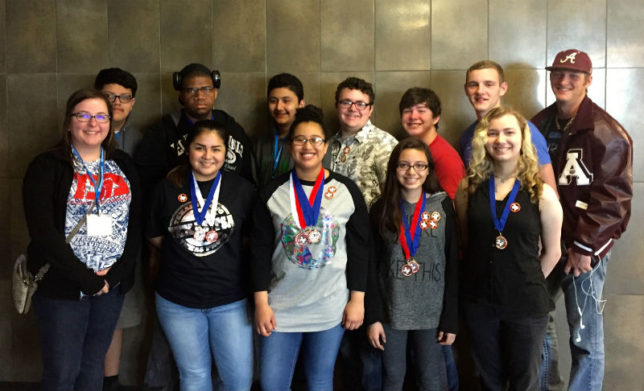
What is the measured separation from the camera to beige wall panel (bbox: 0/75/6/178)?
3686 mm

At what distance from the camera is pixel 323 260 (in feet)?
7.99

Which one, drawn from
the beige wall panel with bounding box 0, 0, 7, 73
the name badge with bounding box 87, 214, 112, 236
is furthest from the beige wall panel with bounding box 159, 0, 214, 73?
the name badge with bounding box 87, 214, 112, 236

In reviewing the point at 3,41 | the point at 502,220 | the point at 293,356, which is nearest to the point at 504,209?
the point at 502,220

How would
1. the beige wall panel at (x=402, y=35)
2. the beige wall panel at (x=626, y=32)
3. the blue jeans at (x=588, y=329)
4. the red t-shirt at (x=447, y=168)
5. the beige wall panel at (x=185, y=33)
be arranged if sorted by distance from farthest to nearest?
the beige wall panel at (x=185, y=33) → the beige wall panel at (x=402, y=35) → the beige wall panel at (x=626, y=32) → the blue jeans at (x=588, y=329) → the red t-shirt at (x=447, y=168)

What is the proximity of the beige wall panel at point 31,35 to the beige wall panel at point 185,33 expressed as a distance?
78 cm

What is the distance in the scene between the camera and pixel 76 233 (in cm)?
243

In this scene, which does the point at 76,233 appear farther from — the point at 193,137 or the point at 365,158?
the point at 365,158

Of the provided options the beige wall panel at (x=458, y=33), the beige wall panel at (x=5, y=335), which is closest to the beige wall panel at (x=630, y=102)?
the beige wall panel at (x=458, y=33)

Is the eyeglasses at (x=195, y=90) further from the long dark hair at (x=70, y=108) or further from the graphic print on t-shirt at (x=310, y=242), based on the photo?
the graphic print on t-shirt at (x=310, y=242)

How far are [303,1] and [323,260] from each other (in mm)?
1926

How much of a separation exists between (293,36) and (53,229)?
1.97 metres

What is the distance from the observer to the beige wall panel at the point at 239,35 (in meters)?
3.55

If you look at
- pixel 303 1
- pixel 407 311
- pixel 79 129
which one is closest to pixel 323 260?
pixel 407 311

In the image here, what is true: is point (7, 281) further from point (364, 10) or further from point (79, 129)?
point (364, 10)
